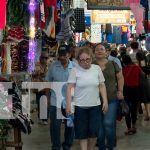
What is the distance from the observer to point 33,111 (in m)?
13.6

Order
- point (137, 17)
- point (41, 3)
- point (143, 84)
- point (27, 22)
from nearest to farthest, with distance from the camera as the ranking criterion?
1. point (27, 22)
2. point (41, 3)
3. point (143, 84)
4. point (137, 17)

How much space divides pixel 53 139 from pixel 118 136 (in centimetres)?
264

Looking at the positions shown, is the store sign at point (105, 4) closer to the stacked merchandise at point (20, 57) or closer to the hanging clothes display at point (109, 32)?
the stacked merchandise at point (20, 57)

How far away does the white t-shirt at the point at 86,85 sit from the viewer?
7.16 m

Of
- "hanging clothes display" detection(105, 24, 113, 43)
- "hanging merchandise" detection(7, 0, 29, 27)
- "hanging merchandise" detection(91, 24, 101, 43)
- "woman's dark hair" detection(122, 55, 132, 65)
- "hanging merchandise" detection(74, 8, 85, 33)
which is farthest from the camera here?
"hanging clothes display" detection(105, 24, 113, 43)

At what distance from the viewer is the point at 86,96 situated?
7156mm

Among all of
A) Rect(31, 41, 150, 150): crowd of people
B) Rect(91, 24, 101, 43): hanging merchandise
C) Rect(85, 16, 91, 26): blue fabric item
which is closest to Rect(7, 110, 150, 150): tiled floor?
Rect(31, 41, 150, 150): crowd of people

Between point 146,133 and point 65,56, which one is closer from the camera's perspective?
point 65,56

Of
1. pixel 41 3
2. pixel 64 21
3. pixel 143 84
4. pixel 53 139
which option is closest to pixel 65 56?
pixel 53 139

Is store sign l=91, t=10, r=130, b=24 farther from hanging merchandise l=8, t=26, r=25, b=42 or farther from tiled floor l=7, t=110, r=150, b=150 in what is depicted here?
hanging merchandise l=8, t=26, r=25, b=42

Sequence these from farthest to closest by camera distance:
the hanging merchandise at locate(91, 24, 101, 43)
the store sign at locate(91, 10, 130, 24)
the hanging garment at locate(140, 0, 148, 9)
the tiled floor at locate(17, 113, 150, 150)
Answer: the hanging merchandise at locate(91, 24, 101, 43)
the store sign at locate(91, 10, 130, 24)
the hanging garment at locate(140, 0, 148, 9)
the tiled floor at locate(17, 113, 150, 150)

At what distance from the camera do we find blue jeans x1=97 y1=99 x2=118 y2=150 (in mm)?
7812

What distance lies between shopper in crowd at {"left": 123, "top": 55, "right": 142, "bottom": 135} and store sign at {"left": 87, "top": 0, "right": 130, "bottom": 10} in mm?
2890

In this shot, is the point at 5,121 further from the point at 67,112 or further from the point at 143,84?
the point at 143,84
